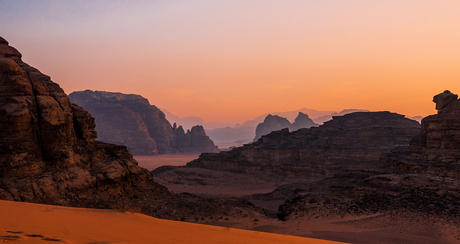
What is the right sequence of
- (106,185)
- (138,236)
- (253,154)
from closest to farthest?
(138,236) → (106,185) → (253,154)

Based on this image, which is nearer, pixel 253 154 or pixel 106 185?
pixel 106 185

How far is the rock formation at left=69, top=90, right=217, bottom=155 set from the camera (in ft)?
389

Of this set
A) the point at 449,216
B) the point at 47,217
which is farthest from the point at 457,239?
the point at 47,217

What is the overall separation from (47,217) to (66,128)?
9708 mm

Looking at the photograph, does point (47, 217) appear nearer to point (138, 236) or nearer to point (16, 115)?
point (138, 236)

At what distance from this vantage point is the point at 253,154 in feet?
186

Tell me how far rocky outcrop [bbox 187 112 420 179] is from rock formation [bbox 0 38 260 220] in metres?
31.0

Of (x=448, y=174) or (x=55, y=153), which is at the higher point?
(x=55, y=153)

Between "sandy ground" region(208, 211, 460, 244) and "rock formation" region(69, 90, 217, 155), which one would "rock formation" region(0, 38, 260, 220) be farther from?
"rock formation" region(69, 90, 217, 155)

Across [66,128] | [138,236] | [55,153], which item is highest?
[66,128]

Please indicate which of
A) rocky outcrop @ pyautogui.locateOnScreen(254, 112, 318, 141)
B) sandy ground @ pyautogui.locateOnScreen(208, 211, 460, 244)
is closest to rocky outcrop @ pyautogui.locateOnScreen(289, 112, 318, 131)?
rocky outcrop @ pyautogui.locateOnScreen(254, 112, 318, 141)

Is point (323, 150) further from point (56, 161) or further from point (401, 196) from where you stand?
point (56, 161)

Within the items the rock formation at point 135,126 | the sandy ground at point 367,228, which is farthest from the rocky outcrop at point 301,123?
the sandy ground at point 367,228

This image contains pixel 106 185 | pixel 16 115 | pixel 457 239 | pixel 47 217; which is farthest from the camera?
pixel 106 185
